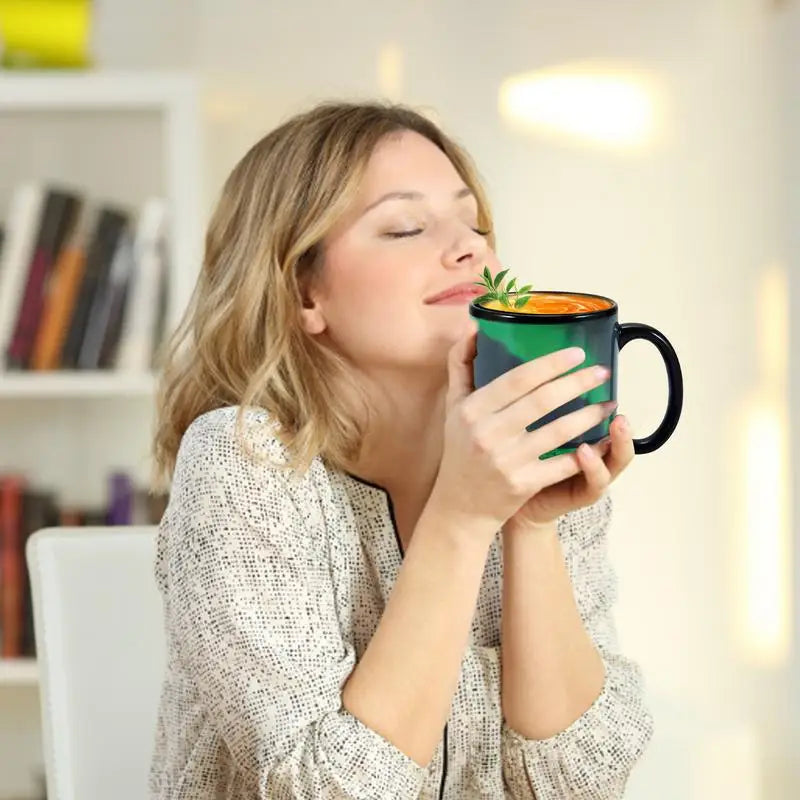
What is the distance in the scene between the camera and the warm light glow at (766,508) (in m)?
2.52

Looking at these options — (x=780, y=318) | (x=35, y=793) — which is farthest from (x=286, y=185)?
(x=35, y=793)

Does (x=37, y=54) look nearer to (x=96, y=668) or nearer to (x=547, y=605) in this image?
(x=96, y=668)

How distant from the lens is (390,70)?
102 inches

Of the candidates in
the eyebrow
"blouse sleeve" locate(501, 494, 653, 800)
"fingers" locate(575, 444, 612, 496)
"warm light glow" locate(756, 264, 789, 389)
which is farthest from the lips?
"warm light glow" locate(756, 264, 789, 389)

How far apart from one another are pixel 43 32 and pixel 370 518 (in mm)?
1564

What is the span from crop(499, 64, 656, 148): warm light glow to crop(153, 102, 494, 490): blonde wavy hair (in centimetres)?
136

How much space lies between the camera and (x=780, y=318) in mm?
2506

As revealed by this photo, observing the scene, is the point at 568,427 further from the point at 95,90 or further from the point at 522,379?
the point at 95,90

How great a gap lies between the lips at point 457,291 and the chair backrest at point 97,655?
1.42 ft

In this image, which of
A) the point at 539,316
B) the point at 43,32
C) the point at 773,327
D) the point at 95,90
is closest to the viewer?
the point at 539,316

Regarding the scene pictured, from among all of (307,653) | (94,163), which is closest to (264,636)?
(307,653)

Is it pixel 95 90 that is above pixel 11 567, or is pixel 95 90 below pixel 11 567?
above

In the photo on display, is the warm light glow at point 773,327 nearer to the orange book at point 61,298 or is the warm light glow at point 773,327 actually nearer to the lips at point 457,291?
the orange book at point 61,298

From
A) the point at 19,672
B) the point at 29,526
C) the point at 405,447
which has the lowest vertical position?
the point at 19,672
